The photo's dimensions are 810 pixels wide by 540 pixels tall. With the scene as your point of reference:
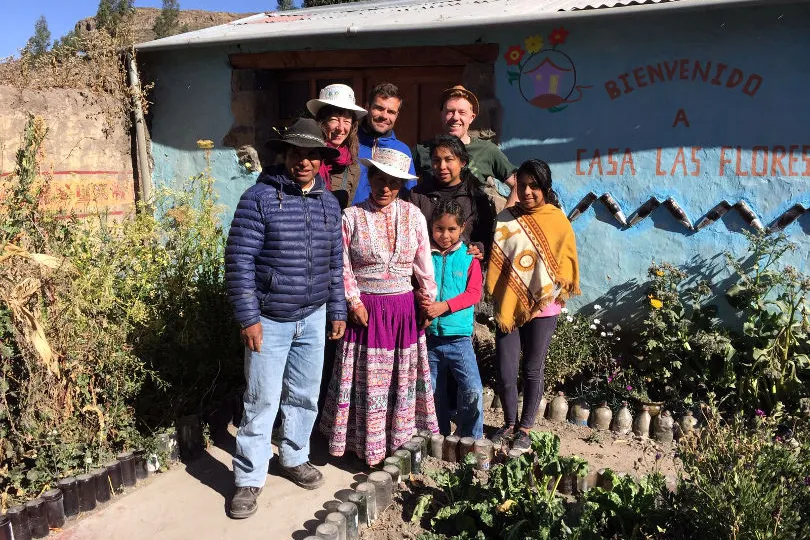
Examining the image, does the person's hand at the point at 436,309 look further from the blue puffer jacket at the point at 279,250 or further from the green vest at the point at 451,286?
the blue puffer jacket at the point at 279,250

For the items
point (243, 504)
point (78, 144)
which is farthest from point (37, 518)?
point (78, 144)

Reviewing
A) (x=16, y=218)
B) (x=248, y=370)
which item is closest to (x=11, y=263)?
(x=16, y=218)

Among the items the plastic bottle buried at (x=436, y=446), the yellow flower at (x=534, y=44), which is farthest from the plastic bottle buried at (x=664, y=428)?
the yellow flower at (x=534, y=44)

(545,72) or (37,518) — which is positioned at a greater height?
(545,72)

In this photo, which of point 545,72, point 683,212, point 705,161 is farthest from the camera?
point 545,72

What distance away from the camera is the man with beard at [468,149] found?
3756mm

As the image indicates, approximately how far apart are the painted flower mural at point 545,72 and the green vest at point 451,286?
2075 mm

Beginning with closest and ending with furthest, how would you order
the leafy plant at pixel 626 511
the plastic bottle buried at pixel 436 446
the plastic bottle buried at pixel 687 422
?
the leafy plant at pixel 626 511
the plastic bottle buried at pixel 436 446
the plastic bottle buried at pixel 687 422

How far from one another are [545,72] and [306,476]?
3.47m

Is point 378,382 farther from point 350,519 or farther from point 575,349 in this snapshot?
point 575,349

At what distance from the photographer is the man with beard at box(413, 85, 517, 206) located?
148 inches

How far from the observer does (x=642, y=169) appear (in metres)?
4.71

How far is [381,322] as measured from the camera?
3.30m

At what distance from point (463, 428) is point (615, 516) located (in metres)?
1.11
